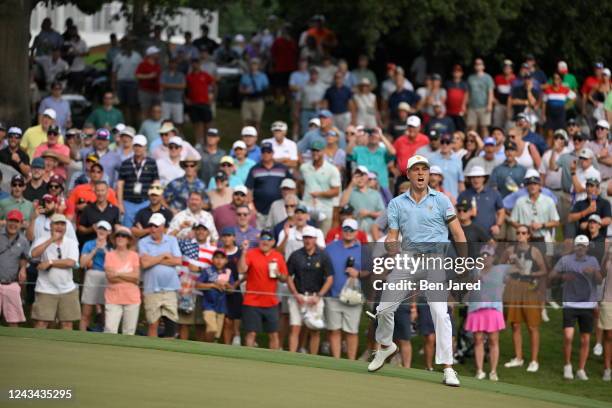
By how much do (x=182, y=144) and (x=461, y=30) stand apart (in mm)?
9811

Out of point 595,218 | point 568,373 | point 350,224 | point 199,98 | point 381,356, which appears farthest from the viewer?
point 199,98

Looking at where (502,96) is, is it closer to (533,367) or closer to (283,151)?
(283,151)

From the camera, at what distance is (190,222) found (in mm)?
18344

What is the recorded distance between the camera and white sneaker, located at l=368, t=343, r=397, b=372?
13055 millimetres

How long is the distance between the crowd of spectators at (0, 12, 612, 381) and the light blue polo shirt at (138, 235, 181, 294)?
0.02 m

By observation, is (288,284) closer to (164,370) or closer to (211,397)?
(164,370)

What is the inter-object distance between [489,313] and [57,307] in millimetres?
5533

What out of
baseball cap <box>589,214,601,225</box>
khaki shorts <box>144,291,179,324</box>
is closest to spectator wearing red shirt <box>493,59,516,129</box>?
baseball cap <box>589,214,601,225</box>

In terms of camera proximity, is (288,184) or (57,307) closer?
(57,307)

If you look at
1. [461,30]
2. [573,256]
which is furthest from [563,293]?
[461,30]

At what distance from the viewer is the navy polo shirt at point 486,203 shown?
19.1m

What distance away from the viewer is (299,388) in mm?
11922

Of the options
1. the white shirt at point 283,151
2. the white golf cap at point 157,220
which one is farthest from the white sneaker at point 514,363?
the white shirt at point 283,151

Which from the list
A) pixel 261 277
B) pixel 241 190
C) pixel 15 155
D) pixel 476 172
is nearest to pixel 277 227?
pixel 241 190
